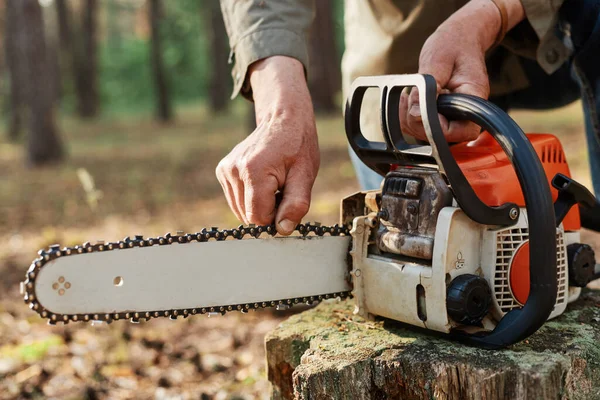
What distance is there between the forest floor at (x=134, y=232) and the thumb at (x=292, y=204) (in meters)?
1.23

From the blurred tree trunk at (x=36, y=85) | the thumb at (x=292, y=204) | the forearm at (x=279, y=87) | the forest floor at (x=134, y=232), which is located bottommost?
the forest floor at (x=134, y=232)

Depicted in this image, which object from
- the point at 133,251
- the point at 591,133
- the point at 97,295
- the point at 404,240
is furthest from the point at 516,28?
the point at 97,295

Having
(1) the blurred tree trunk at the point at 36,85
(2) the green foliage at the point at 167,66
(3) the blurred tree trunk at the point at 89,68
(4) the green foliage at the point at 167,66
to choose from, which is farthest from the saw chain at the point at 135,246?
(2) the green foliage at the point at 167,66

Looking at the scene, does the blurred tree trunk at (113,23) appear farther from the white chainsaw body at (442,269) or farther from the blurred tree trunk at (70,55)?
the white chainsaw body at (442,269)

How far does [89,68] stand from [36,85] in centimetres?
1101

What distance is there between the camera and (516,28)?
2.01 metres

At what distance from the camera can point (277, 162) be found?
167cm

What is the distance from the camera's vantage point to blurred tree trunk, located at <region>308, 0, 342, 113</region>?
13203 mm

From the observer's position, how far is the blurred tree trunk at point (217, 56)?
17.2m

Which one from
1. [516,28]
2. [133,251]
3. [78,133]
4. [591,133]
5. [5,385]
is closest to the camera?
[133,251]

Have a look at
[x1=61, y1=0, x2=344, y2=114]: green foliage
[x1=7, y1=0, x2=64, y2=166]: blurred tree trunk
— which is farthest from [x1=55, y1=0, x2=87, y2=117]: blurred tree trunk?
[x1=7, y1=0, x2=64, y2=166]: blurred tree trunk

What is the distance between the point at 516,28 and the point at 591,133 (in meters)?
0.47

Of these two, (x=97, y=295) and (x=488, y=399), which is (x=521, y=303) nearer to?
(x=488, y=399)

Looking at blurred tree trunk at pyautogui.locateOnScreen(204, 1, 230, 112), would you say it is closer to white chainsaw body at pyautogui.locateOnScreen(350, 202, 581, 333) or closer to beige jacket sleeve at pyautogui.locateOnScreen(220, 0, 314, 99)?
beige jacket sleeve at pyautogui.locateOnScreen(220, 0, 314, 99)
